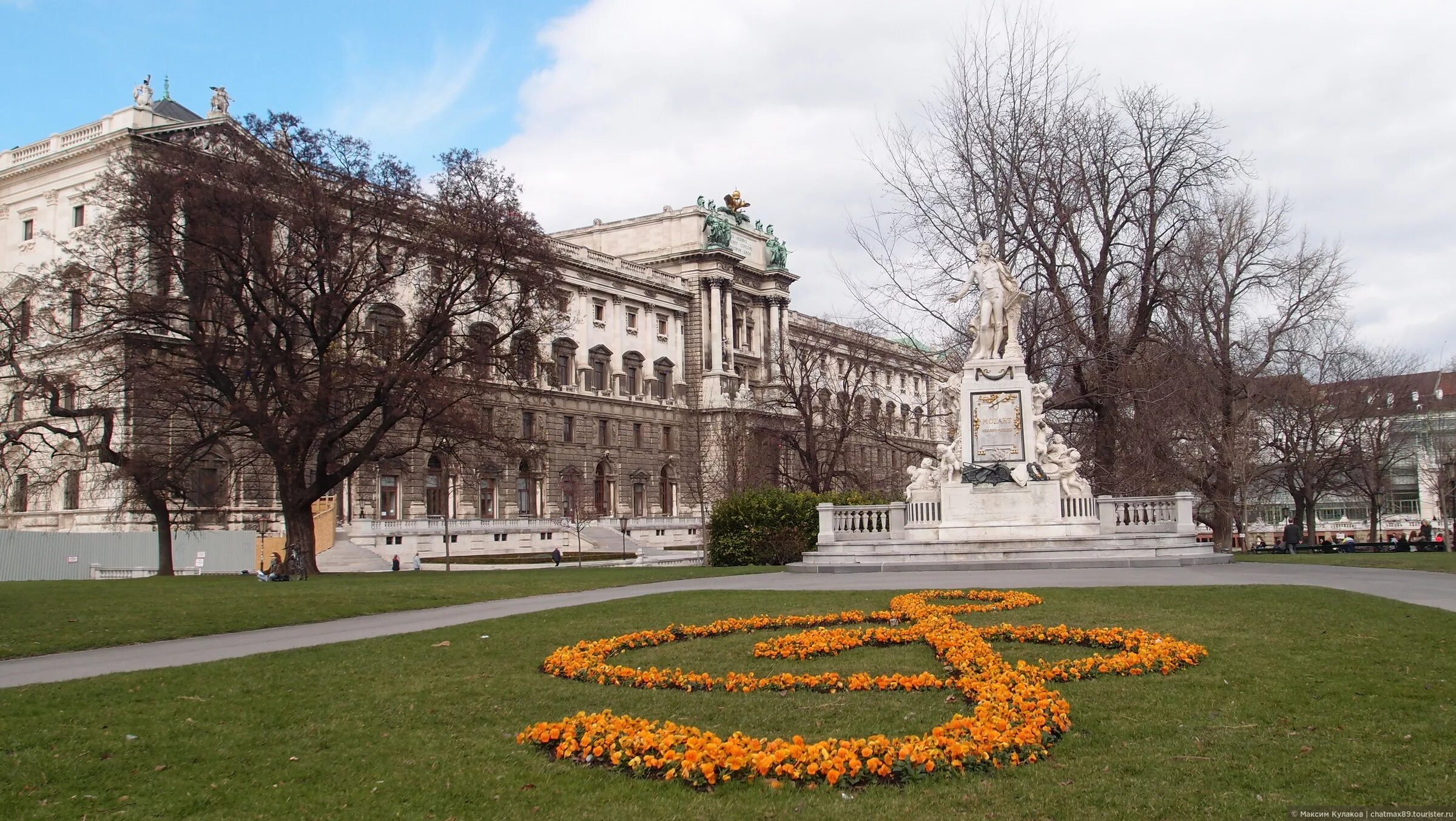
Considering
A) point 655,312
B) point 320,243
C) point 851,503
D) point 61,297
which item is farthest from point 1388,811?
point 655,312

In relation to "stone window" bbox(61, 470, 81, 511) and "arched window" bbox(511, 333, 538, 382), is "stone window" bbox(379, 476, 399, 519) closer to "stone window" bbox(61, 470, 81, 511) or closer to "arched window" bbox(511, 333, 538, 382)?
"stone window" bbox(61, 470, 81, 511)

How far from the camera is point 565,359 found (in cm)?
8044

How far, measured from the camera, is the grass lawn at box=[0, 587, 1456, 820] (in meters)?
6.38

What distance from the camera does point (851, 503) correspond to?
3506 centimetres

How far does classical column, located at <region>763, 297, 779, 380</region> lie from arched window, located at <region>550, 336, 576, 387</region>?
20374 millimetres

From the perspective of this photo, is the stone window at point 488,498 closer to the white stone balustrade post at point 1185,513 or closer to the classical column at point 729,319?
the classical column at point 729,319

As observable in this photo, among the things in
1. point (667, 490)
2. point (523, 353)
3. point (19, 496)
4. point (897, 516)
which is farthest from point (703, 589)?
point (667, 490)

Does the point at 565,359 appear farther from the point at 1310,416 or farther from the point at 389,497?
the point at 1310,416

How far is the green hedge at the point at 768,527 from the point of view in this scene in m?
34.1

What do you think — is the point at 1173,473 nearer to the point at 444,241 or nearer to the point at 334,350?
the point at 444,241

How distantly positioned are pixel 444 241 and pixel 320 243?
4.01 metres

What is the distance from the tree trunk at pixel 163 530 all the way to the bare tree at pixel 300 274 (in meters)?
3.88

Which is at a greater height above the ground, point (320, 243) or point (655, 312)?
point (655, 312)

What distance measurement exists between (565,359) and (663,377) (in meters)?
11.6
